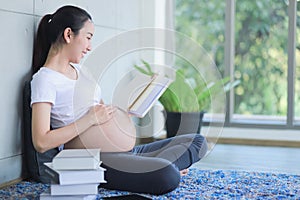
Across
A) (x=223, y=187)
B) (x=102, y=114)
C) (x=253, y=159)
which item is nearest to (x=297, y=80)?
(x=253, y=159)

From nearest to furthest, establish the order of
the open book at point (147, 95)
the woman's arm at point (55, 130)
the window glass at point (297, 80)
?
the open book at point (147, 95), the woman's arm at point (55, 130), the window glass at point (297, 80)

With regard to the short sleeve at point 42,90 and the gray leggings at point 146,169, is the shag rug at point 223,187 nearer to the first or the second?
the gray leggings at point 146,169

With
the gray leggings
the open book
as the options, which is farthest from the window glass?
the open book

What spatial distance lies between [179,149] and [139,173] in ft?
0.70

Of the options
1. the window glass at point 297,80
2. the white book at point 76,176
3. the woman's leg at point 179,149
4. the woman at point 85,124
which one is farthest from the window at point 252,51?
the white book at point 76,176

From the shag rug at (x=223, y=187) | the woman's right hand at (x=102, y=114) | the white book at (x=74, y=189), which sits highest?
the woman's right hand at (x=102, y=114)

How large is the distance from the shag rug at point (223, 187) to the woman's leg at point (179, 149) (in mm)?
123

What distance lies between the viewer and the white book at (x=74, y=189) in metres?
1.95

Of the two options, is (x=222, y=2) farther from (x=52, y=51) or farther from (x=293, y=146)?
(x=52, y=51)

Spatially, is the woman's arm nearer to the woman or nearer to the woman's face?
the woman

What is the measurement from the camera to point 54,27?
227 cm

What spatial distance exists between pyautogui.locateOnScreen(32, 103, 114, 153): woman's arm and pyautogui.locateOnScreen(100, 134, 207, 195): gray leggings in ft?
0.56

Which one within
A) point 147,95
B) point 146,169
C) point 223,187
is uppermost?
point 147,95

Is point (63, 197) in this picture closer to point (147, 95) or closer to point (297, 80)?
point (147, 95)
